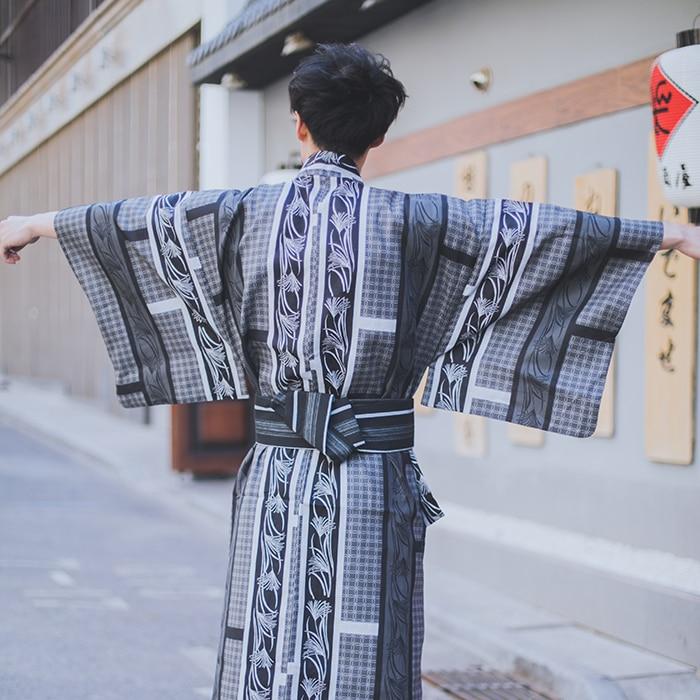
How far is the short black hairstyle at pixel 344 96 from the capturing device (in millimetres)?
2543

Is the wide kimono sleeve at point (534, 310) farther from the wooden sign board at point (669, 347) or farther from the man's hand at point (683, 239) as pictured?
the wooden sign board at point (669, 347)

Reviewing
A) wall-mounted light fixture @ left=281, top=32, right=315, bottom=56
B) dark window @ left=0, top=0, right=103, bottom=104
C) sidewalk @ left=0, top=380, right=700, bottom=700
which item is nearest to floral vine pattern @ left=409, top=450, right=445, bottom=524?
sidewalk @ left=0, top=380, right=700, bottom=700

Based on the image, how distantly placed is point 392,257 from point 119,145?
51.3ft

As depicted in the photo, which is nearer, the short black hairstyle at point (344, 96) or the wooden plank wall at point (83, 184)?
the short black hairstyle at point (344, 96)

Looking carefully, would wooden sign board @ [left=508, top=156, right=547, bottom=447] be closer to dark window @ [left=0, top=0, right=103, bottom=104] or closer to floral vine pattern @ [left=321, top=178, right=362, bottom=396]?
floral vine pattern @ [left=321, top=178, right=362, bottom=396]

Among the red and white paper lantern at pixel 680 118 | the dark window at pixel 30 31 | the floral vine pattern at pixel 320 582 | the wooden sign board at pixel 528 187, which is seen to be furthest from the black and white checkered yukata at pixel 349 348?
the dark window at pixel 30 31

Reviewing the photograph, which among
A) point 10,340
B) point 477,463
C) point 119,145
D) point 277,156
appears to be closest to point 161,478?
point 277,156

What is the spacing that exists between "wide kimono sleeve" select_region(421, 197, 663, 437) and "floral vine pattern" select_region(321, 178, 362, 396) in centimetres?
24

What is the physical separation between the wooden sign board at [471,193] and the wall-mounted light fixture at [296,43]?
1.76 meters

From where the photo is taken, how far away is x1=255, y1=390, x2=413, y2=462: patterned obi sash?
2.56 metres

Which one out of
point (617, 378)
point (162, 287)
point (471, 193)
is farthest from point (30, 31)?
point (162, 287)

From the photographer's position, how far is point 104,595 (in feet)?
21.4

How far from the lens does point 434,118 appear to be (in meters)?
7.45

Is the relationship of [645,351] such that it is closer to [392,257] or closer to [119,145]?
[392,257]
